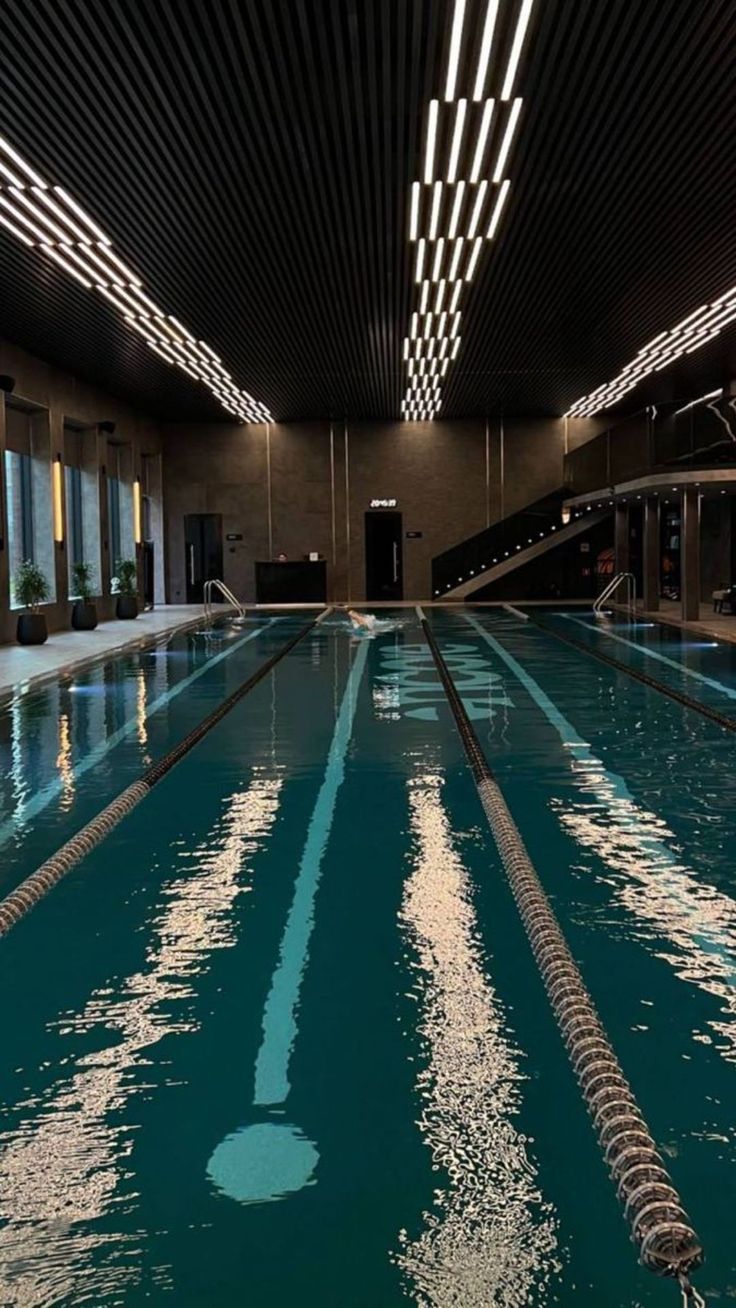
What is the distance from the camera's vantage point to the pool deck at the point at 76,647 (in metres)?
14.8

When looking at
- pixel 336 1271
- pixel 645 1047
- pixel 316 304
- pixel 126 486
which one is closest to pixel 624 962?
pixel 645 1047

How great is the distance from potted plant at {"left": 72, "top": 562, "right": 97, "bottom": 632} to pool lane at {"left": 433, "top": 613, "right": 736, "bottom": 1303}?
12.8 m

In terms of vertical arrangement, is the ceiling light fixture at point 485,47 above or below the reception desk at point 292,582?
above

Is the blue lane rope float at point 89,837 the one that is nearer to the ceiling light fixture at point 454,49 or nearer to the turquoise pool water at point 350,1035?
the turquoise pool water at point 350,1035

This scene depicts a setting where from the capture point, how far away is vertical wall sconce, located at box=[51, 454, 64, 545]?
21.6 meters

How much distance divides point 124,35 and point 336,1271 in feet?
23.3

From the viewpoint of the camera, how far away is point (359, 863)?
5996 millimetres

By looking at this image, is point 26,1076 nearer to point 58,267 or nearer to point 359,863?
point 359,863

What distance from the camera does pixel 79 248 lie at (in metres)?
13.0

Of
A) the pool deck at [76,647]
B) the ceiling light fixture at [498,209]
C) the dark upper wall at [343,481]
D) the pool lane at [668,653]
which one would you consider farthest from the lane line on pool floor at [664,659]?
the dark upper wall at [343,481]

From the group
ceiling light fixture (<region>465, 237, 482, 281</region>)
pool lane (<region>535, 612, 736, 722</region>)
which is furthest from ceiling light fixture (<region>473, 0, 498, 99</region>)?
pool lane (<region>535, 612, 736, 722</region>)

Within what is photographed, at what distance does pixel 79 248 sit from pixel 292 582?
63.6 ft

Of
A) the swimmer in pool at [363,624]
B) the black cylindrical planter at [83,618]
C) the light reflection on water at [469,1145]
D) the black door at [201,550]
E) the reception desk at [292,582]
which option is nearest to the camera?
the light reflection on water at [469,1145]

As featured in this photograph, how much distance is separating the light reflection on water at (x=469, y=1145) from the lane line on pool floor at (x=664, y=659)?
8.01 meters
